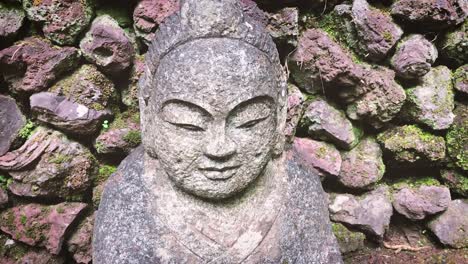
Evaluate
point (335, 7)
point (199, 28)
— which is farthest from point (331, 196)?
point (199, 28)

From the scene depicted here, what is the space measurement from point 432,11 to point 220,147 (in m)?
1.29

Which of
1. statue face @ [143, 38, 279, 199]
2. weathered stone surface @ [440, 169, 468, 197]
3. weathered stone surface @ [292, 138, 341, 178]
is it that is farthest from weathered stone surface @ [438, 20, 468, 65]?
statue face @ [143, 38, 279, 199]

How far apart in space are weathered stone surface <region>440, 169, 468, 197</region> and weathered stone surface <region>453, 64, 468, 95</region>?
411 millimetres

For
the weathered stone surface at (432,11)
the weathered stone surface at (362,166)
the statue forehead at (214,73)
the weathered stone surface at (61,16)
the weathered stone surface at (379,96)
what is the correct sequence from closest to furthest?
the statue forehead at (214,73)
the weathered stone surface at (61,16)
the weathered stone surface at (432,11)
the weathered stone surface at (379,96)
the weathered stone surface at (362,166)

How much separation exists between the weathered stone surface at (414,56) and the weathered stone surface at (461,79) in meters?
0.17

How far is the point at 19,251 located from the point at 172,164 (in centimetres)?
112

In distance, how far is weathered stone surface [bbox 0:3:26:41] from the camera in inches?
77.9

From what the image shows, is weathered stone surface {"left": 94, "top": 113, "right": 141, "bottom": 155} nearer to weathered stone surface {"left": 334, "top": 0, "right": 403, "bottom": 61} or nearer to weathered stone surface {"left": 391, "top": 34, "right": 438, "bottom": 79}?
weathered stone surface {"left": 334, "top": 0, "right": 403, "bottom": 61}

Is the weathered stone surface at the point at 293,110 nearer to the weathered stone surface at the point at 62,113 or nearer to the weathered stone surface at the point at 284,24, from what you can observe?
the weathered stone surface at the point at 284,24

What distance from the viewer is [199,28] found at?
1.46 metres

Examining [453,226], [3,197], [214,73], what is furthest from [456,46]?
[3,197]

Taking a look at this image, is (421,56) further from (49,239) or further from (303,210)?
(49,239)

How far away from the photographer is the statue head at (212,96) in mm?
1433

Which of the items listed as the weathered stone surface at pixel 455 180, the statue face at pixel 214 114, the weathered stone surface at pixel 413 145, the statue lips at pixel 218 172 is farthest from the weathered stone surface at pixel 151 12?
the weathered stone surface at pixel 455 180
